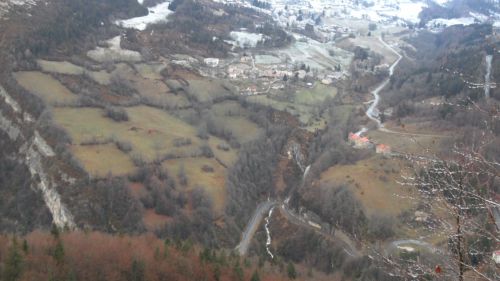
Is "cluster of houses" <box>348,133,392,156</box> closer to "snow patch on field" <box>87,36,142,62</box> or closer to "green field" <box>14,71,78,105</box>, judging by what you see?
"snow patch on field" <box>87,36,142,62</box>

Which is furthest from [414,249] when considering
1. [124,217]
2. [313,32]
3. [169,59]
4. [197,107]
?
[313,32]

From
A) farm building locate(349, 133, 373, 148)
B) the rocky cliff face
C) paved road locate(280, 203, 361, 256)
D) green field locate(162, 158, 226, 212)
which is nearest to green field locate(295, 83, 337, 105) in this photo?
Result: farm building locate(349, 133, 373, 148)

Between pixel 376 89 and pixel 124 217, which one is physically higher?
pixel 124 217

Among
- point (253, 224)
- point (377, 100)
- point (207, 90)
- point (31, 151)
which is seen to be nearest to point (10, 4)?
point (207, 90)

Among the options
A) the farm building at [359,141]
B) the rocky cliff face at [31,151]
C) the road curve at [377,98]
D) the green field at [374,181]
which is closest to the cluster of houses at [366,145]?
the farm building at [359,141]

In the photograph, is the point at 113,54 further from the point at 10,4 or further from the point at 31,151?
the point at 31,151

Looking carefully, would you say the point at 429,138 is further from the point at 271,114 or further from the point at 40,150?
the point at 40,150

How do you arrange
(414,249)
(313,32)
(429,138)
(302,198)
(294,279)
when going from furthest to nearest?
(313,32) → (429,138) → (302,198) → (414,249) → (294,279)
